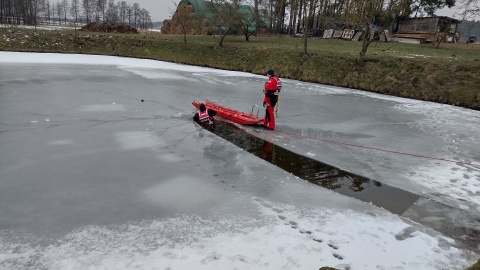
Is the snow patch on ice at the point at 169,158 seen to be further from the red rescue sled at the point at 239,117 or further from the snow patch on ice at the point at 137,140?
the red rescue sled at the point at 239,117

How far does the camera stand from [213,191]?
5.58 meters

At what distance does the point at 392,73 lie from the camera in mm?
16969

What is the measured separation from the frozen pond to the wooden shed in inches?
861

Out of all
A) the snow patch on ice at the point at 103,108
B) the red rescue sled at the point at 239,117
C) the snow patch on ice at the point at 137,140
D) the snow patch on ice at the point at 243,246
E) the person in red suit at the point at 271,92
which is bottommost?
the snow patch on ice at the point at 243,246

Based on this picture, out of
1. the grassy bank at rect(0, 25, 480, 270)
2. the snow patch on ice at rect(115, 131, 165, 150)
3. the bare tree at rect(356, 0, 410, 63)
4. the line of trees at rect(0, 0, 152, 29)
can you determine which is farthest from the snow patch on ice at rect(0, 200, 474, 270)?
the line of trees at rect(0, 0, 152, 29)

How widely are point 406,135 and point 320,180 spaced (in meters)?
4.75

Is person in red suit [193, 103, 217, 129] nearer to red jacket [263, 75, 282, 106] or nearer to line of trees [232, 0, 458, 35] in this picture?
red jacket [263, 75, 282, 106]

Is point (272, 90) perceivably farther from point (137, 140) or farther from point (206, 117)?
point (137, 140)

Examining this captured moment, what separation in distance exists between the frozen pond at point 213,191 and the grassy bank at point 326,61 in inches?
178

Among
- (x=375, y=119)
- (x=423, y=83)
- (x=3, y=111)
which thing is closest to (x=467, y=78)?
(x=423, y=83)

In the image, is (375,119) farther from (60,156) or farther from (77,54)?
(77,54)

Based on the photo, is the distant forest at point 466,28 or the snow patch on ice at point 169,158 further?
the distant forest at point 466,28

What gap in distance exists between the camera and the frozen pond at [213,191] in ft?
13.2

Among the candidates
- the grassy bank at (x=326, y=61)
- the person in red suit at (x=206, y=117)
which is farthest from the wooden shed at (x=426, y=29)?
the person in red suit at (x=206, y=117)
